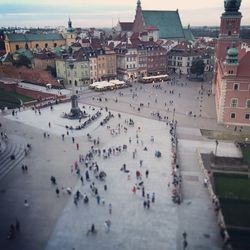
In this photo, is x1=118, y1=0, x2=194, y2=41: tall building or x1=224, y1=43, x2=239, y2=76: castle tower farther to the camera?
x1=118, y1=0, x2=194, y2=41: tall building

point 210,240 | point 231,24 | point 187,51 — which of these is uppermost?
point 231,24

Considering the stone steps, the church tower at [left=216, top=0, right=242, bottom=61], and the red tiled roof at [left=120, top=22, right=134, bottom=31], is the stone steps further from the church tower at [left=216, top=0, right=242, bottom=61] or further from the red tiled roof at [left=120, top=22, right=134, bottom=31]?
the red tiled roof at [left=120, top=22, right=134, bottom=31]

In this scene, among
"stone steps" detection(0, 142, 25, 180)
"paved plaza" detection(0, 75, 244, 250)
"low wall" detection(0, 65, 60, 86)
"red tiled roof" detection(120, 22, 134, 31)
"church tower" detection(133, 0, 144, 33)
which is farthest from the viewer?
"red tiled roof" detection(120, 22, 134, 31)

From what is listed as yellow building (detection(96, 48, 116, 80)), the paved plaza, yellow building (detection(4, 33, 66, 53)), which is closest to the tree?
yellow building (detection(96, 48, 116, 80))

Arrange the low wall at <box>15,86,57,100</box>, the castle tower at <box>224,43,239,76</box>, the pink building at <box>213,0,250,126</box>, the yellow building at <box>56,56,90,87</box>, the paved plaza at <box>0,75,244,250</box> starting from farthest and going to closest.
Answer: the yellow building at <box>56,56,90,87</box>, the low wall at <box>15,86,57,100</box>, the pink building at <box>213,0,250,126</box>, the castle tower at <box>224,43,239,76</box>, the paved plaza at <box>0,75,244,250</box>

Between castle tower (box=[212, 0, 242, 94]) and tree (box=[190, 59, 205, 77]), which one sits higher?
castle tower (box=[212, 0, 242, 94])

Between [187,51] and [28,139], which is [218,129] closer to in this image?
[28,139]

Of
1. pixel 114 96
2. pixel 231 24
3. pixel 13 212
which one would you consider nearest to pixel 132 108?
pixel 114 96
